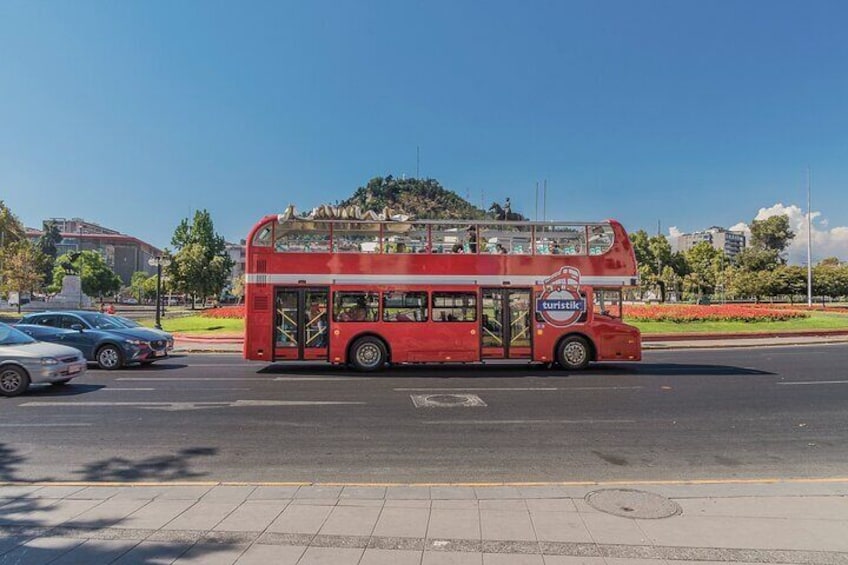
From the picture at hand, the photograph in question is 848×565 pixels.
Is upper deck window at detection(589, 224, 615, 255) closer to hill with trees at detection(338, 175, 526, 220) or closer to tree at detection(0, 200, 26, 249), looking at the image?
tree at detection(0, 200, 26, 249)

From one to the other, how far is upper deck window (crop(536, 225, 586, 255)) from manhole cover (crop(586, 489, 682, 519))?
1034 centimetres

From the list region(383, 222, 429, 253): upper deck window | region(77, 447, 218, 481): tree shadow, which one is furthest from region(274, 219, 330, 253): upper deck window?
region(77, 447, 218, 481): tree shadow

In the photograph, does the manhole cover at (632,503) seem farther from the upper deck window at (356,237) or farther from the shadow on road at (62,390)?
the shadow on road at (62,390)

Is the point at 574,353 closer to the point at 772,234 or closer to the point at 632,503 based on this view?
the point at 632,503

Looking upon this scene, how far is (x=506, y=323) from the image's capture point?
588 inches

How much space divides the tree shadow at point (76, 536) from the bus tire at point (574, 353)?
11.9m

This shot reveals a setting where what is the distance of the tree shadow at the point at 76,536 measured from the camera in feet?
13.0

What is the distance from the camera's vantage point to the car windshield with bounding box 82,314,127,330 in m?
16.4

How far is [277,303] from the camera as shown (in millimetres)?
14586

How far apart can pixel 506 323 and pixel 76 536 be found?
11748 millimetres

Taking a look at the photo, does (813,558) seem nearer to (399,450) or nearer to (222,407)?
(399,450)

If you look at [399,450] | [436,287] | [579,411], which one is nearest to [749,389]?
[579,411]

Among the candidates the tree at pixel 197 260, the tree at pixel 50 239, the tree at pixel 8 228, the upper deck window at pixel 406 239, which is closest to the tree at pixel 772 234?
Answer: the tree at pixel 197 260

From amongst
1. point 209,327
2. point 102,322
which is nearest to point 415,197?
point 209,327
